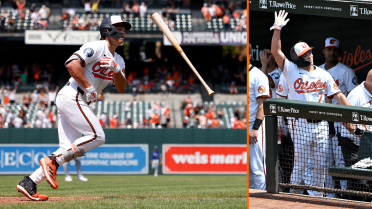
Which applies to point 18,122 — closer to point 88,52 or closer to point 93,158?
point 93,158

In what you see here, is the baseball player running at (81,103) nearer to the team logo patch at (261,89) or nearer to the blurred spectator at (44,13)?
the team logo patch at (261,89)

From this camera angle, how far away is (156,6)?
23.5 meters

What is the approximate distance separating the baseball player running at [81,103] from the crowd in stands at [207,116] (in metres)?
13.9

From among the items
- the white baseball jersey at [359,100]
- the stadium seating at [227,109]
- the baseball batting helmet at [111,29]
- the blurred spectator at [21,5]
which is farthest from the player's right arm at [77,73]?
the blurred spectator at [21,5]

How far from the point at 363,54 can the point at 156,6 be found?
63.9ft

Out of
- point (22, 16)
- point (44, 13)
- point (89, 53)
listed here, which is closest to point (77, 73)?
point (89, 53)

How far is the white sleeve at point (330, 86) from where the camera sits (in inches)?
183

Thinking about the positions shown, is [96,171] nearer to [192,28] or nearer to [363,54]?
[192,28]

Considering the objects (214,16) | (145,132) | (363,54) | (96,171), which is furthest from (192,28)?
(363,54)

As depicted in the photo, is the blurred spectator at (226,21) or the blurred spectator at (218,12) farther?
the blurred spectator at (218,12)

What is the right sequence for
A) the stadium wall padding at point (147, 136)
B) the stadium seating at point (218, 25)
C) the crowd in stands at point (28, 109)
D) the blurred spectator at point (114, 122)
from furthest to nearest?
the stadium seating at point (218, 25)
the blurred spectator at point (114, 122)
the crowd in stands at point (28, 109)
the stadium wall padding at point (147, 136)

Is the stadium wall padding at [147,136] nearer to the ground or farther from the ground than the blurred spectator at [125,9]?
nearer to the ground

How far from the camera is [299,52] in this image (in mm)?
4582

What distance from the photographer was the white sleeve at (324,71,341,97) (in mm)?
4637
